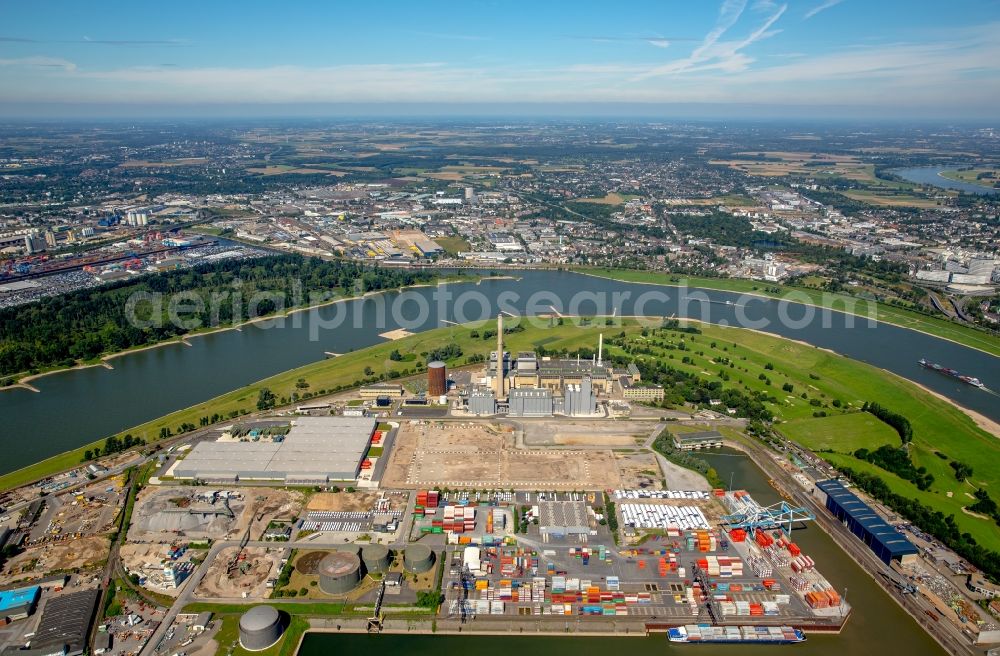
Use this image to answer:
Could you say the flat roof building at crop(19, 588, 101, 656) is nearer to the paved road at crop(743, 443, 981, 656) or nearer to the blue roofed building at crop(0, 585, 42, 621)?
the blue roofed building at crop(0, 585, 42, 621)

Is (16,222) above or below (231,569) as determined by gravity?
above

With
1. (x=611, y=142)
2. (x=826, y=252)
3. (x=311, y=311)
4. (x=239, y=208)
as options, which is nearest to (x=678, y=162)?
(x=611, y=142)

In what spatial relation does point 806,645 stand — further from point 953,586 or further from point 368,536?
point 368,536

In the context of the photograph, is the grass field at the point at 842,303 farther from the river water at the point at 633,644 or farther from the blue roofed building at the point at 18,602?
the blue roofed building at the point at 18,602

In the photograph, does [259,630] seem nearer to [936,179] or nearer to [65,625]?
[65,625]

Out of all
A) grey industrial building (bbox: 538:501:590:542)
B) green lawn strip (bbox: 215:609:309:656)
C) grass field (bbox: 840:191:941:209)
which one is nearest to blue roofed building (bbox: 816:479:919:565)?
grey industrial building (bbox: 538:501:590:542)

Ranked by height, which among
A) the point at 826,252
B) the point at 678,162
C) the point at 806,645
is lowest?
the point at 806,645

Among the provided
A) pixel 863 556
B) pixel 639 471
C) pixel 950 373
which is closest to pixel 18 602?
pixel 639 471
